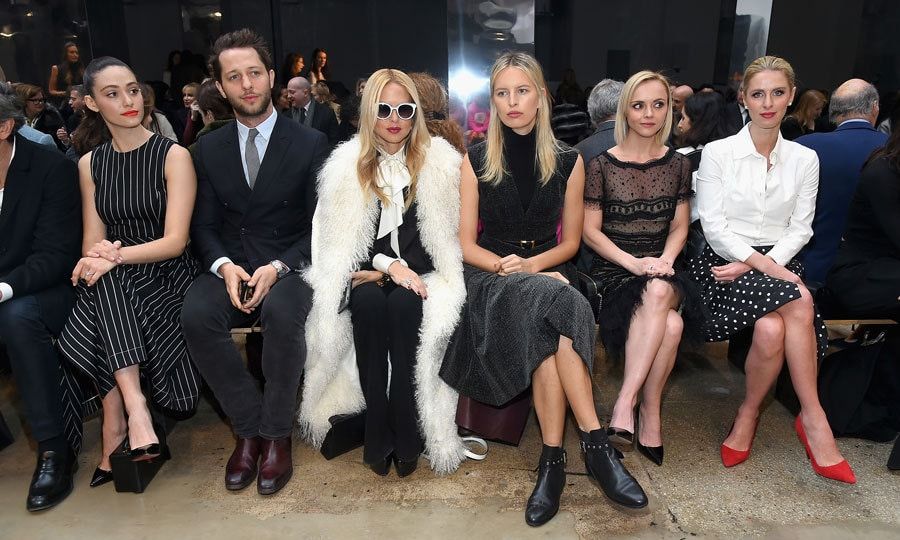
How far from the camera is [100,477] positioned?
2639mm

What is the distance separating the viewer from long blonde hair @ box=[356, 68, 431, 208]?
2656mm

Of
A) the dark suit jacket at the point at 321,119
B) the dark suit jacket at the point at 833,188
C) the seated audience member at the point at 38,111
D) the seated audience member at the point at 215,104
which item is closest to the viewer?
the dark suit jacket at the point at 833,188

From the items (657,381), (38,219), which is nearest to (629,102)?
(657,381)

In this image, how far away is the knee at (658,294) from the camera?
260cm

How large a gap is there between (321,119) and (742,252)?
405 centimetres

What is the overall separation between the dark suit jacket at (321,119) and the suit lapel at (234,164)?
2.80 meters

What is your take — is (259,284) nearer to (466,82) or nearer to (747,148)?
(747,148)

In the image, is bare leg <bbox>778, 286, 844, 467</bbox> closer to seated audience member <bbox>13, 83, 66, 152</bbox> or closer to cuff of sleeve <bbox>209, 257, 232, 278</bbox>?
cuff of sleeve <bbox>209, 257, 232, 278</bbox>

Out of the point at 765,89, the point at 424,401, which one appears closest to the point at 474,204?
the point at 424,401

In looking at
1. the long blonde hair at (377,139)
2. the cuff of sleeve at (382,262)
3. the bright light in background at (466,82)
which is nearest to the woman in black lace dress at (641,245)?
the long blonde hair at (377,139)

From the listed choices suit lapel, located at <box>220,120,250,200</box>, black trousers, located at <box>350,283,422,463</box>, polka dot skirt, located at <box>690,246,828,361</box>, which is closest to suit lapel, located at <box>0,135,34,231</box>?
suit lapel, located at <box>220,120,250,200</box>

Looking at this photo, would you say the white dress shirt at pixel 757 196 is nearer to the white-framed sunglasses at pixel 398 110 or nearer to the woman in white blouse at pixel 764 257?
the woman in white blouse at pixel 764 257

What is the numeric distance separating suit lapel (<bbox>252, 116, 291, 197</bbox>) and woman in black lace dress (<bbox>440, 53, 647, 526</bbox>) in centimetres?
83

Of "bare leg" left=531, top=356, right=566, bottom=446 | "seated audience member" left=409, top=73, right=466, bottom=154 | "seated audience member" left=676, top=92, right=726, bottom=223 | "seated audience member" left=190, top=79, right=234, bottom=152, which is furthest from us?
"seated audience member" left=190, top=79, right=234, bottom=152
